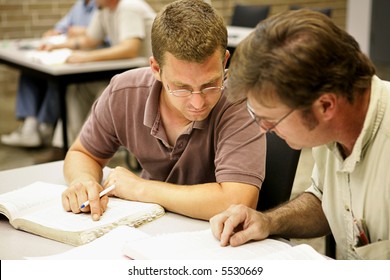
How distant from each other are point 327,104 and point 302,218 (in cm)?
47

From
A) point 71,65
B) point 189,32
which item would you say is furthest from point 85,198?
point 71,65

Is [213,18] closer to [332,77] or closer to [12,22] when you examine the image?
[332,77]

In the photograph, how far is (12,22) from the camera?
6.01 meters

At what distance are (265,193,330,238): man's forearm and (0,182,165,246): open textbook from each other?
0.33 m

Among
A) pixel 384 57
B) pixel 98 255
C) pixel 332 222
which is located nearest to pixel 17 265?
pixel 98 255

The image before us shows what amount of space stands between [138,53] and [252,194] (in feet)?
8.67

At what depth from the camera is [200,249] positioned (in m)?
1.34

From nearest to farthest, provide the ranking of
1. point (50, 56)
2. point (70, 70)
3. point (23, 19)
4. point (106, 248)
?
point (106, 248), point (70, 70), point (50, 56), point (23, 19)

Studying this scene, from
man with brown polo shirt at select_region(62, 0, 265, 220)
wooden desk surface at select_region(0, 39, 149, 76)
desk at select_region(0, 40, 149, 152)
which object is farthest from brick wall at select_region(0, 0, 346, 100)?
man with brown polo shirt at select_region(62, 0, 265, 220)

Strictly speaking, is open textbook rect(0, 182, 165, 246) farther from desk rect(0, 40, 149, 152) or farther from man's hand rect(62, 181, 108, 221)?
desk rect(0, 40, 149, 152)

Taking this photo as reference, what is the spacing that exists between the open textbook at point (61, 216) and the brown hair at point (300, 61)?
1.69 ft

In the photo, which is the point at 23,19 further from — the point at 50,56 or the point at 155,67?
the point at 155,67

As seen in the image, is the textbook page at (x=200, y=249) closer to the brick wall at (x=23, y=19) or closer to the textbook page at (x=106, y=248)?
the textbook page at (x=106, y=248)

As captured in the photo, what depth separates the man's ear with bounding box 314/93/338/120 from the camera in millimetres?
1203
